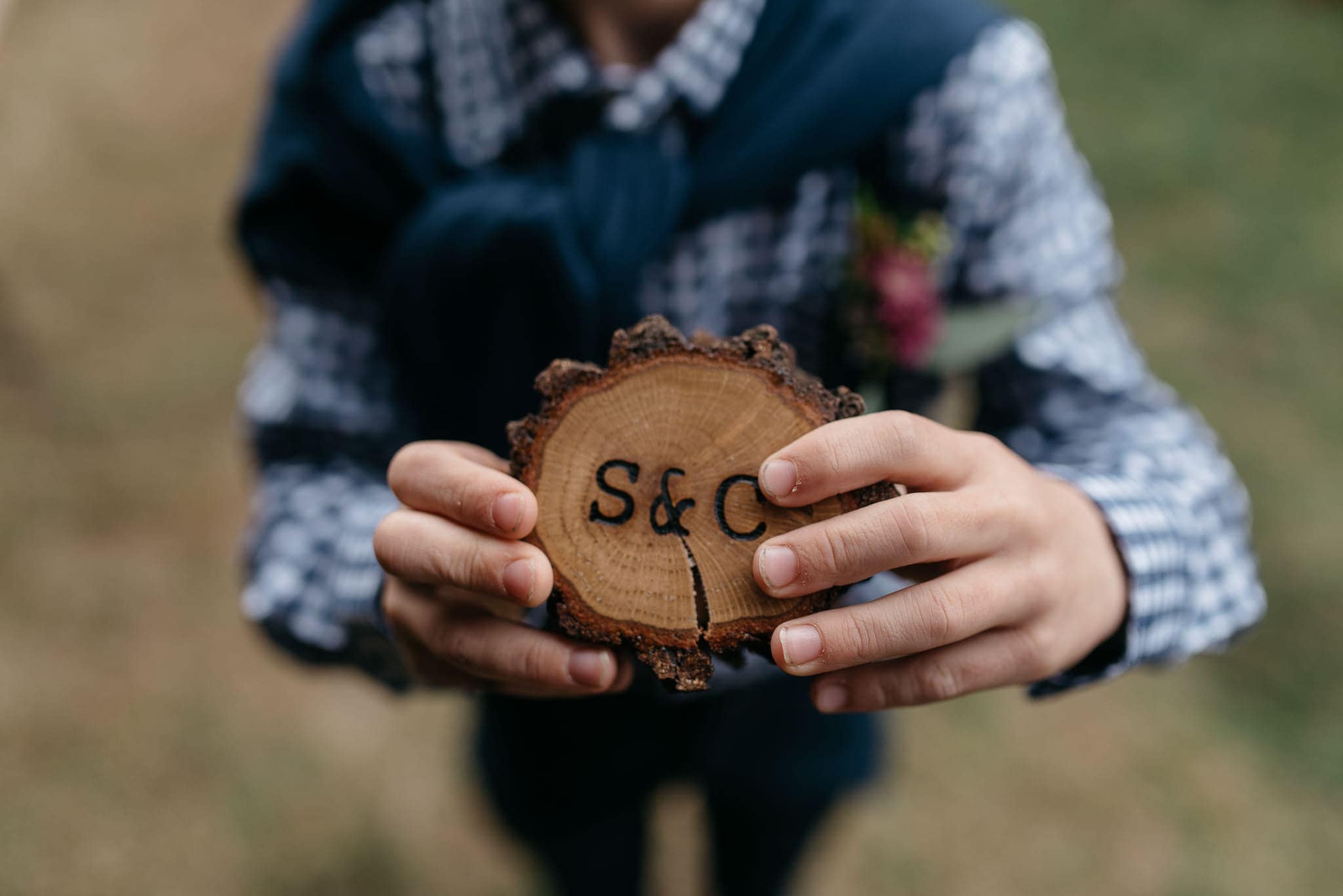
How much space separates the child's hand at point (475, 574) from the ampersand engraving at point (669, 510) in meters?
0.05

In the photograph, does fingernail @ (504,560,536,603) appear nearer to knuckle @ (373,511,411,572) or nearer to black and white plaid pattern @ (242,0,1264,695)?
knuckle @ (373,511,411,572)

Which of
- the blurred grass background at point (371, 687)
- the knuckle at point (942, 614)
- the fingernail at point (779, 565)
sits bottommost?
the blurred grass background at point (371, 687)

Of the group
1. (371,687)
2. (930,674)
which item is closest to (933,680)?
(930,674)

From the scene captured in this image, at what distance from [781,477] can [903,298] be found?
0.84 feet

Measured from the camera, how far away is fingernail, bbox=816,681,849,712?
0.49 metres

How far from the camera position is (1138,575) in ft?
1.74

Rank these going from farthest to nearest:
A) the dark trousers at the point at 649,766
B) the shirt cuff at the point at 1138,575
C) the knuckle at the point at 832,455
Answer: the dark trousers at the point at 649,766
the shirt cuff at the point at 1138,575
the knuckle at the point at 832,455

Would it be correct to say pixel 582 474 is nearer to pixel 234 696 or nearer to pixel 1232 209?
pixel 234 696

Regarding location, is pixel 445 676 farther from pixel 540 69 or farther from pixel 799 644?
pixel 540 69

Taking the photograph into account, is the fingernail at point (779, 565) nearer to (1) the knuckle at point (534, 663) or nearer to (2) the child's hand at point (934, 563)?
(2) the child's hand at point (934, 563)

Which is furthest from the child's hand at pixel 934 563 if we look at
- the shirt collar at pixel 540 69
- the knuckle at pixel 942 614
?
the shirt collar at pixel 540 69

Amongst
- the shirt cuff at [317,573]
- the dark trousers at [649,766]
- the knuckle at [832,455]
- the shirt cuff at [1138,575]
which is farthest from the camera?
the dark trousers at [649,766]

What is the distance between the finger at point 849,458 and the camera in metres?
0.41

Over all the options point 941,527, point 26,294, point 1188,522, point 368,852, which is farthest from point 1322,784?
point 26,294
